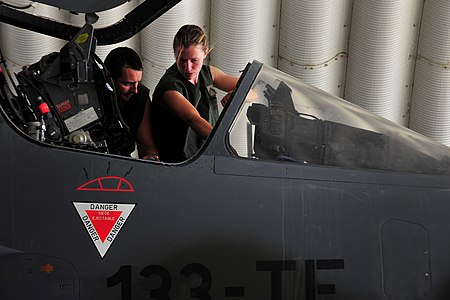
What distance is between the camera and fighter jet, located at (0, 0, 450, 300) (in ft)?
9.91

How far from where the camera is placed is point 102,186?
10.0ft

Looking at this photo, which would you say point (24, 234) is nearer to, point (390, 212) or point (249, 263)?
point (249, 263)

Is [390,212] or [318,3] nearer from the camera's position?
[390,212]

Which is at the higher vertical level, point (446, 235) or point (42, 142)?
point (42, 142)

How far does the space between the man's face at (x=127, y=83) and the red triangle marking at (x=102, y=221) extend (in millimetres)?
1188

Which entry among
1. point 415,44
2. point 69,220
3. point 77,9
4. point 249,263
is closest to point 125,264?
point 69,220

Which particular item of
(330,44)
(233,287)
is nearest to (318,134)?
(233,287)

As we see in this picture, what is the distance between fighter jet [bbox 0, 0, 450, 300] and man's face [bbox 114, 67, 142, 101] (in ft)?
2.32

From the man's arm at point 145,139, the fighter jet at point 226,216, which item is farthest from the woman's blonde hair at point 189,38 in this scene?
the fighter jet at point 226,216

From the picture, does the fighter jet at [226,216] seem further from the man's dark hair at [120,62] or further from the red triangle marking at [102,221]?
the man's dark hair at [120,62]

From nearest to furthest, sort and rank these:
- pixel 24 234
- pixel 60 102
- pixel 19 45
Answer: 1. pixel 24 234
2. pixel 60 102
3. pixel 19 45

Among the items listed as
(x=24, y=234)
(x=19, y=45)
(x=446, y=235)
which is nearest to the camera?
(x=24, y=234)

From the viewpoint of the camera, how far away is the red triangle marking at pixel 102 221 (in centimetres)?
303

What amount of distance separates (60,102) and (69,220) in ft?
2.36
